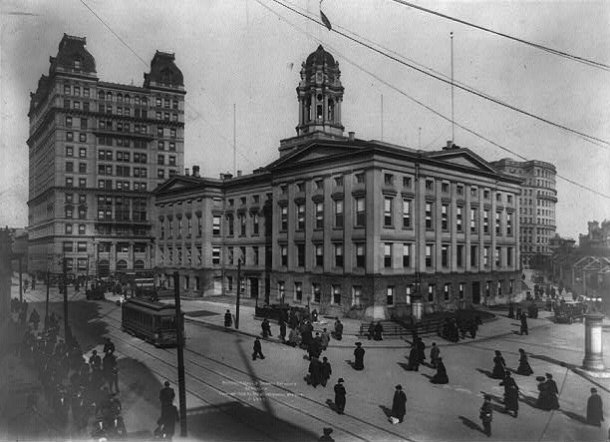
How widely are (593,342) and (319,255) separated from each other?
77.9 ft

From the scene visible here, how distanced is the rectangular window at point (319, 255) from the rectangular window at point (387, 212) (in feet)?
21.1

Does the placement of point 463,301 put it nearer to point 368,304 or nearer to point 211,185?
point 368,304

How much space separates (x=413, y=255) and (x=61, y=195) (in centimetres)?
6746

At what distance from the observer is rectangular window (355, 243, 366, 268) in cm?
3891

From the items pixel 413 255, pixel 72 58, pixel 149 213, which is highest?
pixel 72 58

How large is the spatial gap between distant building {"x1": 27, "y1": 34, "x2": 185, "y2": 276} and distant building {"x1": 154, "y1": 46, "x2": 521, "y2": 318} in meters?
33.9

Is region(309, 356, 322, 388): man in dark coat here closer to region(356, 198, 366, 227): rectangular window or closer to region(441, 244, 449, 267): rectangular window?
region(356, 198, 366, 227): rectangular window

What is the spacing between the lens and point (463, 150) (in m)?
45.5

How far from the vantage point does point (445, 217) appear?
44250 millimetres

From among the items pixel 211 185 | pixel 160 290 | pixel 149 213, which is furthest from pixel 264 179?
pixel 149 213

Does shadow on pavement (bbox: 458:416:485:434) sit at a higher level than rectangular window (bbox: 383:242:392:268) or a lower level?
lower

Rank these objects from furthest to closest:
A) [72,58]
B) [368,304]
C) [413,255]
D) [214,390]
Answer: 1. [72,58]
2. [413,255]
3. [368,304]
4. [214,390]

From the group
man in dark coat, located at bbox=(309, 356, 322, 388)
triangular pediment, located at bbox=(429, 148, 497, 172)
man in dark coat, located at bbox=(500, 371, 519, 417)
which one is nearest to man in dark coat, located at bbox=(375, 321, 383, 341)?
man in dark coat, located at bbox=(309, 356, 322, 388)

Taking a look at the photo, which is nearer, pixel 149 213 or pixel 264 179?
pixel 264 179
